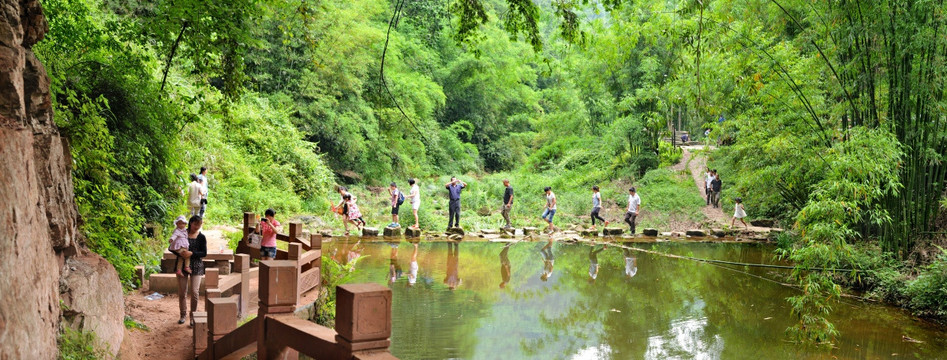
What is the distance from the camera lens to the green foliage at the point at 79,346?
181 inches

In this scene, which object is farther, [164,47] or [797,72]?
[797,72]

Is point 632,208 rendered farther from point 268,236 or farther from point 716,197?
point 268,236

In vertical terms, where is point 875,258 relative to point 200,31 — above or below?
below

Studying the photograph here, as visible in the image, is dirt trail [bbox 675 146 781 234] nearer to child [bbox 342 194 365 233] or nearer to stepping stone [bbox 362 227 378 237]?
stepping stone [bbox 362 227 378 237]

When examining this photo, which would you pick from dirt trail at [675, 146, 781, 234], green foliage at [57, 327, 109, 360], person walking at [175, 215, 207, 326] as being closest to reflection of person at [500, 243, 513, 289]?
dirt trail at [675, 146, 781, 234]

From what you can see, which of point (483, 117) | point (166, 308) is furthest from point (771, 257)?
point (483, 117)

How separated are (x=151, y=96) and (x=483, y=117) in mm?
32478

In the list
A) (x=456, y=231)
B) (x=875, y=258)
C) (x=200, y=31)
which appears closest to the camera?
(x=200, y=31)

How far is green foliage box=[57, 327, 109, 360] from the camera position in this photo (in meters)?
4.61

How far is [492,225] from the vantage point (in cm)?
2164

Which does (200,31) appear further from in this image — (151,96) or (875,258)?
(875,258)

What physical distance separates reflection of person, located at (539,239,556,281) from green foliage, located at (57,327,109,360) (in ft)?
32.3

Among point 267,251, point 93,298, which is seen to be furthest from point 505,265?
point 93,298

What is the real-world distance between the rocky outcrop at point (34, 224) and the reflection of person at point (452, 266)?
795cm
